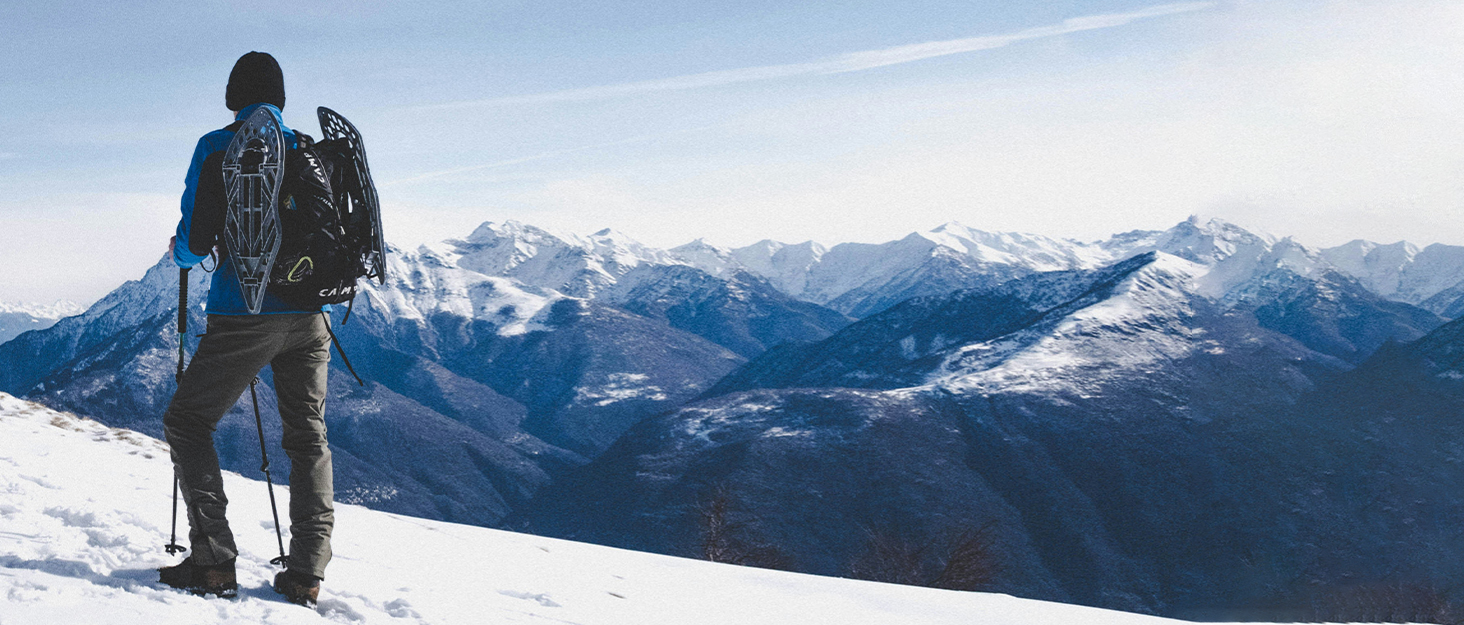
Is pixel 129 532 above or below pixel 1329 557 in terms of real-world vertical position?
above

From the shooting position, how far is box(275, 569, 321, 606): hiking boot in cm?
685

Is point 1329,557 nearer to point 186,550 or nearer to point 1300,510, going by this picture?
point 1300,510

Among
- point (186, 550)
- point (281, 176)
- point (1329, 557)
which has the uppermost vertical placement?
point (281, 176)

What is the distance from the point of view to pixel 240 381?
6.69 metres

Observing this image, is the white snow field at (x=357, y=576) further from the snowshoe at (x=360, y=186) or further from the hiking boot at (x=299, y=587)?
the snowshoe at (x=360, y=186)

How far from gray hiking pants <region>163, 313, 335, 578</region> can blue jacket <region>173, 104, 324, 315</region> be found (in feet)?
0.22

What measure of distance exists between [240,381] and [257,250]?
101cm

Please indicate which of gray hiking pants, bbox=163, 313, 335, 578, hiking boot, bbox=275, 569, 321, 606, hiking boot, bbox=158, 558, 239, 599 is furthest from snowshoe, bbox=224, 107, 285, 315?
hiking boot, bbox=275, 569, 321, 606

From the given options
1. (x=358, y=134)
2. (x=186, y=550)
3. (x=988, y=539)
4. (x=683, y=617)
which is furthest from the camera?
(x=988, y=539)

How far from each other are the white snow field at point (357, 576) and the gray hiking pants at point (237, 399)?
467 millimetres

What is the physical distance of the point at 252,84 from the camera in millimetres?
6949

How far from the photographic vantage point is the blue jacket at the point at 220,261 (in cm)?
652

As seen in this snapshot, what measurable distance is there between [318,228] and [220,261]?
716mm

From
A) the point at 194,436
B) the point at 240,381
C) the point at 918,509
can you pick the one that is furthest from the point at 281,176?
the point at 918,509
